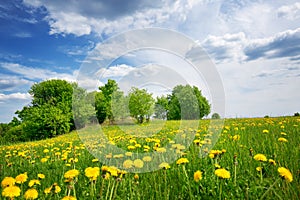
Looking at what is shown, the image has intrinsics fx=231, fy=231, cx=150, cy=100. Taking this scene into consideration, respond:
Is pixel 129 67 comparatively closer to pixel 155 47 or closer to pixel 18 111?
pixel 155 47

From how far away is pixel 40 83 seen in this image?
3534cm

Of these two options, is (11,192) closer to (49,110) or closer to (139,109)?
(139,109)

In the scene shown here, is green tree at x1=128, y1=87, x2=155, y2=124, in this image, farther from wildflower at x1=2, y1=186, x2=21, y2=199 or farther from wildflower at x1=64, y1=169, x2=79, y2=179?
wildflower at x1=2, y1=186, x2=21, y2=199

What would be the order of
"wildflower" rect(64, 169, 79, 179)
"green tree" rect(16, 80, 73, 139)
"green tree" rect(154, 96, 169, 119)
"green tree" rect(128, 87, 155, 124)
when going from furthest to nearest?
"green tree" rect(16, 80, 73, 139) → "green tree" rect(154, 96, 169, 119) → "green tree" rect(128, 87, 155, 124) → "wildflower" rect(64, 169, 79, 179)

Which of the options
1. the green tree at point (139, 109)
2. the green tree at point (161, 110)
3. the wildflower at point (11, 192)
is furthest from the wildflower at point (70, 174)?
the green tree at point (161, 110)

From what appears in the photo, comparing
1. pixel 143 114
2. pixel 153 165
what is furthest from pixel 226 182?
pixel 143 114

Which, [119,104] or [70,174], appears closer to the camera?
[70,174]

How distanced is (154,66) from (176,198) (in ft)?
12.7

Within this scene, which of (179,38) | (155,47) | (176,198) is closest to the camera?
(176,198)

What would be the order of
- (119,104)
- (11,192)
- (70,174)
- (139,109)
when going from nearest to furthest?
(11,192) → (70,174) → (119,104) → (139,109)

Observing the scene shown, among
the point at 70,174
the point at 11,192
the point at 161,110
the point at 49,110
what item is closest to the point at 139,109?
the point at 161,110

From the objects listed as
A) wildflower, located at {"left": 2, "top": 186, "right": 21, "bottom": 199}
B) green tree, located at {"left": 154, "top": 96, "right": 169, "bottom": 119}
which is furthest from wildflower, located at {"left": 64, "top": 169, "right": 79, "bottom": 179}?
green tree, located at {"left": 154, "top": 96, "right": 169, "bottom": 119}

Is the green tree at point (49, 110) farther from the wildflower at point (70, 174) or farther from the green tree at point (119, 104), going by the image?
the wildflower at point (70, 174)

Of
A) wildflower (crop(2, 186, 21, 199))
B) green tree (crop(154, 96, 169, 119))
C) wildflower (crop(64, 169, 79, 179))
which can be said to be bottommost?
wildflower (crop(2, 186, 21, 199))
